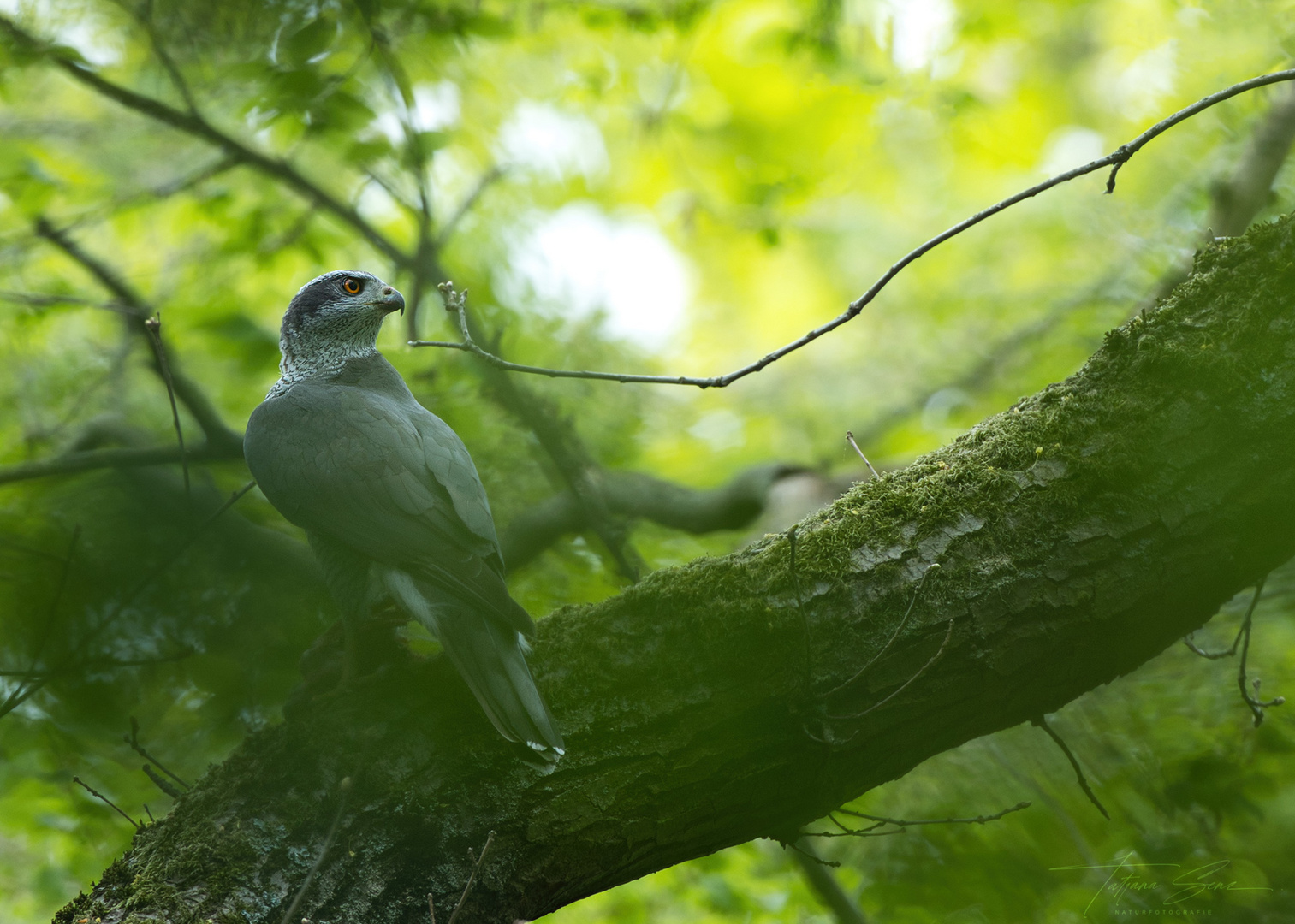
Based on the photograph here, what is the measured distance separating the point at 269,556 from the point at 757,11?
723 cm

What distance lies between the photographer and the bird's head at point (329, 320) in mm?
3561

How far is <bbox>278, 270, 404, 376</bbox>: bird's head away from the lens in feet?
11.7

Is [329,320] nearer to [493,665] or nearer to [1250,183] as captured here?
[493,665]

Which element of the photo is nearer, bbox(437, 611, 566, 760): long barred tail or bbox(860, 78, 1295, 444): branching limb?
bbox(437, 611, 566, 760): long barred tail

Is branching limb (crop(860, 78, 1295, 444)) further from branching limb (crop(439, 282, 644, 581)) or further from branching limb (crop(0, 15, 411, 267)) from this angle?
branching limb (crop(0, 15, 411, 267))

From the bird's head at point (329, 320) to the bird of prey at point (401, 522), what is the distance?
0.39 meters

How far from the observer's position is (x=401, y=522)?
2.54 meters

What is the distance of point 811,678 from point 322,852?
1365 millimetres

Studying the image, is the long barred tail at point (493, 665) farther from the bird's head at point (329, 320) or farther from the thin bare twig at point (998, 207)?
the bird's head at point (329, 320)

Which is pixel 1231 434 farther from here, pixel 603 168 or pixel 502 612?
pixel 603 168

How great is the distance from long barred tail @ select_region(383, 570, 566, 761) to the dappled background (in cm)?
64

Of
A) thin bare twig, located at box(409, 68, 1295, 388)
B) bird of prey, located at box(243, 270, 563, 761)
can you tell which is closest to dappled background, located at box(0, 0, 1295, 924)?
bird of prey, located at box(243, 270, 563, 761)

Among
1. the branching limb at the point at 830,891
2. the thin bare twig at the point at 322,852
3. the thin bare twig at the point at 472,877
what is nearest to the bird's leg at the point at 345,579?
the thin bare twig at the point at 322,852

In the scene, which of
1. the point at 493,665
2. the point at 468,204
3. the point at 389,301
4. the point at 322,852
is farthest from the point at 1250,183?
the point at 322,852
